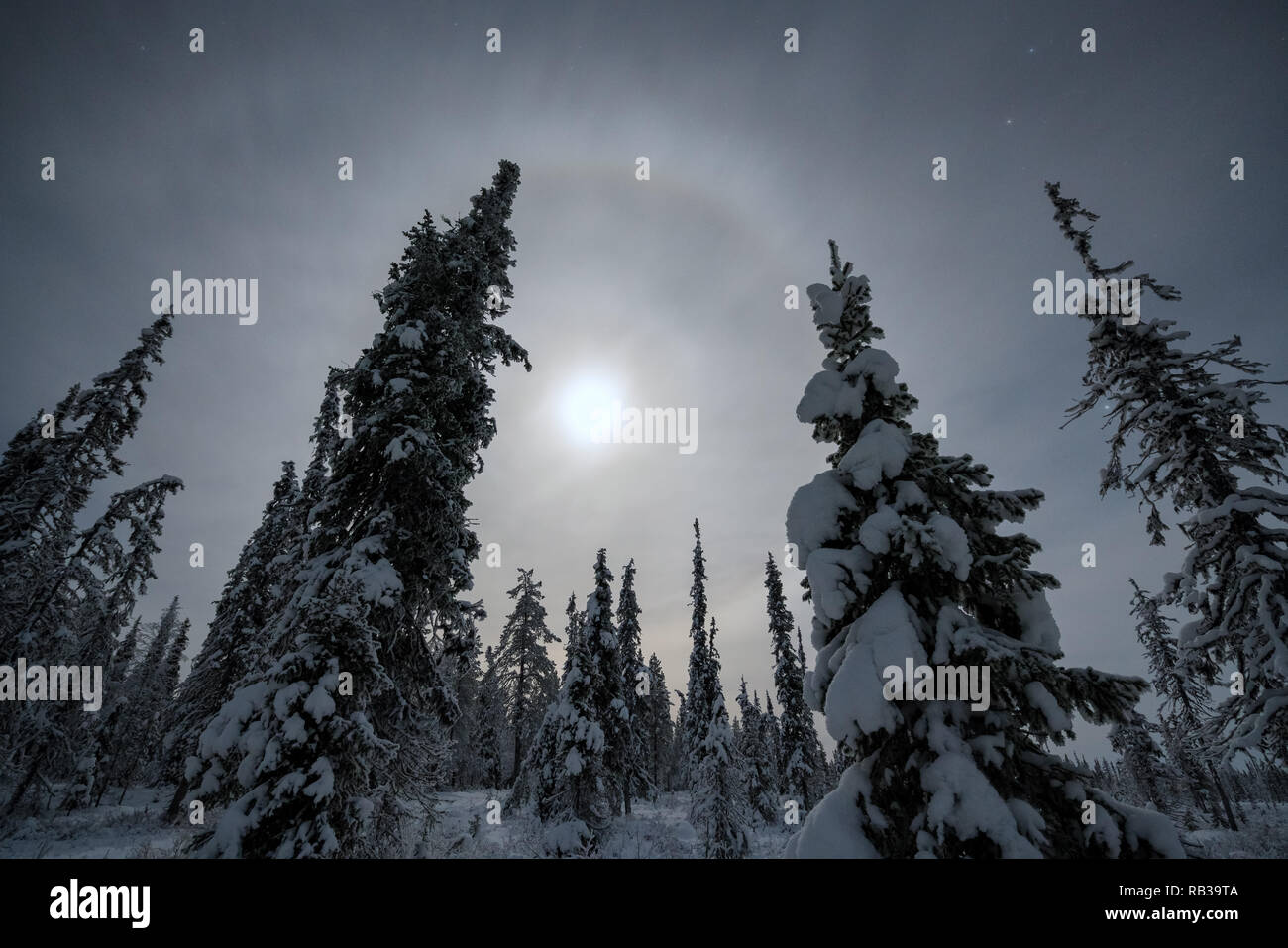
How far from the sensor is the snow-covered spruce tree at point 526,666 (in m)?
40.1

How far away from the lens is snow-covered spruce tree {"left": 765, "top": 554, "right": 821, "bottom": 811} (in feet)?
117

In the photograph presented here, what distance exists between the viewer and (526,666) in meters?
40.5

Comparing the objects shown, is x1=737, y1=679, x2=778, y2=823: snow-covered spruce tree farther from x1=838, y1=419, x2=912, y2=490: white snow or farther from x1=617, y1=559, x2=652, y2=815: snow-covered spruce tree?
x1=838, y1=419, x2=912, y2=490: white snow

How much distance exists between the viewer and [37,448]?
64.7 feet

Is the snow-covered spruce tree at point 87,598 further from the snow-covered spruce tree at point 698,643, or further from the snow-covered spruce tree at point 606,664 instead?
the snow-covered spruce tree at point 698,643

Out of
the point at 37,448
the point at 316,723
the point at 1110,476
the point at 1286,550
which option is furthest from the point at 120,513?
the point at 1286,550

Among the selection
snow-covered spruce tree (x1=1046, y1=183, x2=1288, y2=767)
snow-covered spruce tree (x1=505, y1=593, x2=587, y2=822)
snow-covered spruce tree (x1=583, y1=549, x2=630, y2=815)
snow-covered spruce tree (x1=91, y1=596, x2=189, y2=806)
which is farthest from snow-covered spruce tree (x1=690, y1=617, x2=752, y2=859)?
snow-covered spruce tree (x1=91, y1=596, x2=189, y2=806)

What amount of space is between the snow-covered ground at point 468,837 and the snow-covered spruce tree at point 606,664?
12.1 ft

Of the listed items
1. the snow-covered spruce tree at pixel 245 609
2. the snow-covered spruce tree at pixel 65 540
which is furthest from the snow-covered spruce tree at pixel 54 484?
the snow-covered spruce tree at pixel 245 609

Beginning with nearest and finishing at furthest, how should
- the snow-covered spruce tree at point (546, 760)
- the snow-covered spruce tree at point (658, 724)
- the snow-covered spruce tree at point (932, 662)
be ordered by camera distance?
the snow-covered spruce tree at point (932, 662) < the snow-covered spruce tree at point (546, 760) < the snow-covered spruce tree at point (658, 724)

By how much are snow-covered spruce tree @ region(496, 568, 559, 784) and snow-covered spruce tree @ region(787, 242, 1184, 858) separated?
37.0m

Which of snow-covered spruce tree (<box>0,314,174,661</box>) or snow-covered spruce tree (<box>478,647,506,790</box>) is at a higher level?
snow-covered spruce tree (<box>0,314,174,661</box>)
